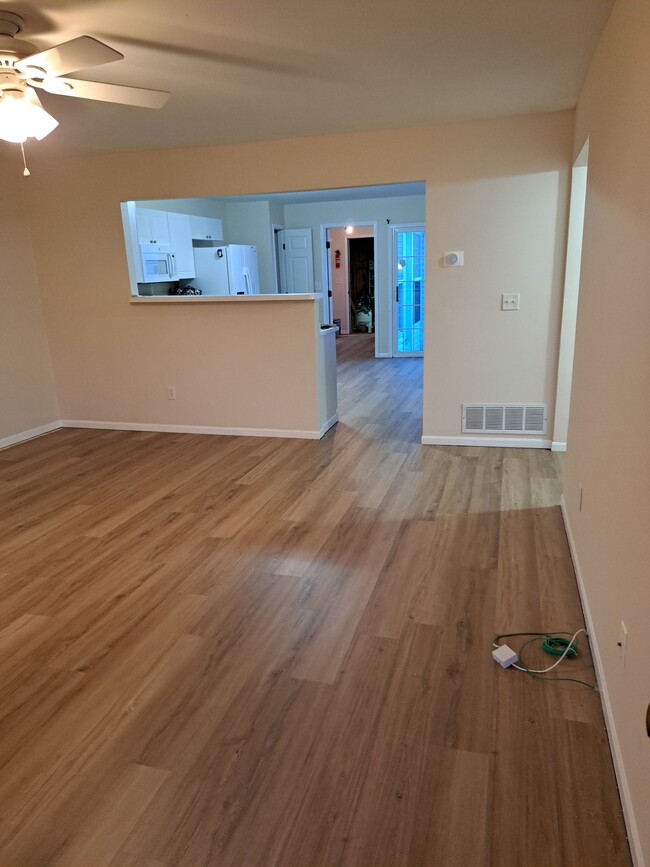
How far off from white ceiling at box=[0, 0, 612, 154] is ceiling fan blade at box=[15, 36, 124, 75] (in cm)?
17

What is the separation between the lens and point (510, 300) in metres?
4.42

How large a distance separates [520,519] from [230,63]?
2.88m

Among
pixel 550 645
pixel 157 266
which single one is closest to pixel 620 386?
pixel 550 645

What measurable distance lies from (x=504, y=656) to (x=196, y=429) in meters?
3.96

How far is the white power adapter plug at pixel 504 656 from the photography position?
2107 millimetres

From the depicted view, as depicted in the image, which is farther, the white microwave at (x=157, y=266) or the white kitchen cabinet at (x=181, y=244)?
the white kitchen cabinet at (x=181, y=244)

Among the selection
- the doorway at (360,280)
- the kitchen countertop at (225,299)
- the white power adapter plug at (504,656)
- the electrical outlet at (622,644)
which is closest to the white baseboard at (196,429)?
the kitchen countertop at (225,299)

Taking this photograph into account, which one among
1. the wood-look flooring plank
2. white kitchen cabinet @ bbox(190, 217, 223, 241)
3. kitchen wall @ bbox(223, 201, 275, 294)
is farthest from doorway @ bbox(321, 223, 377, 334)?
the wood-look flooring plank

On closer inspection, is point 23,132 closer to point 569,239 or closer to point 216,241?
point 569,239

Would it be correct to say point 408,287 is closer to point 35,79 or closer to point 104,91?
point 104,91

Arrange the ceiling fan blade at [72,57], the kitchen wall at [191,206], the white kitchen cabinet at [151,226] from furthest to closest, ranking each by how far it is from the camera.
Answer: the kitchen wall at [191,206], the white kitchen cabinet at [151,226], the ceiling fan blade at [72,57]

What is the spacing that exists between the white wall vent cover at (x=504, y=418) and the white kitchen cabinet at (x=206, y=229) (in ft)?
15.4

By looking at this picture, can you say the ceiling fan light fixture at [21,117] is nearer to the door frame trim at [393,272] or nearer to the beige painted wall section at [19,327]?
the beige painted wall section at [19,327]

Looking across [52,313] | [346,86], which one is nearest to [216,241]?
[52,313]
